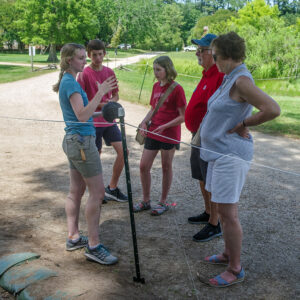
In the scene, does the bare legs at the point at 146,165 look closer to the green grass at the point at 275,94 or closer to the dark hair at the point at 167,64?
the dark hair at the point at 167,64

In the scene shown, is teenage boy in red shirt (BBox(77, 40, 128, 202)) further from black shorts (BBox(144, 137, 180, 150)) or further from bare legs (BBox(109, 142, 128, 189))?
black shorts (BBox(144, 137, 180, 150))

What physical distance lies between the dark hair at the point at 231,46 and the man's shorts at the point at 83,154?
4.03ft

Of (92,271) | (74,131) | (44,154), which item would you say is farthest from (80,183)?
(44,154)

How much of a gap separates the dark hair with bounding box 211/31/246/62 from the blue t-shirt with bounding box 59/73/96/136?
3.63ft

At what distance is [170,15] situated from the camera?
83.8m

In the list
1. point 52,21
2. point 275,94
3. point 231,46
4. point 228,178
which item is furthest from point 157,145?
point 52,21

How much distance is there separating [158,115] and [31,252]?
Answer: 6.30ft

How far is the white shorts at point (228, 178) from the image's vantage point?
8.72 feet

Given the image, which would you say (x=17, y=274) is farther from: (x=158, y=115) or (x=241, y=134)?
(x=158, y=115)

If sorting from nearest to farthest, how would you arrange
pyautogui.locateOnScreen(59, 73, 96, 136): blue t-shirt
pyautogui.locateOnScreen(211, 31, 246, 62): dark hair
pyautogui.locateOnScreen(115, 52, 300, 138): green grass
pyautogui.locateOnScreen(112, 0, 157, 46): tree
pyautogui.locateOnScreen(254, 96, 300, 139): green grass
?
pyautogui.locateOnScreen(211, 31, 246, 62): dark hair → pyautogui.locateOnScreen(59, 73, 96, 136): blue t-shirt → pyautogui.locateOnScreen(254, 96, 300, 139): green grass → pyautogui.locateOnScreen(115, 52, 300, 138): green grass → pyautogui.locateOnScreen(112, 0, 157, 46): tree

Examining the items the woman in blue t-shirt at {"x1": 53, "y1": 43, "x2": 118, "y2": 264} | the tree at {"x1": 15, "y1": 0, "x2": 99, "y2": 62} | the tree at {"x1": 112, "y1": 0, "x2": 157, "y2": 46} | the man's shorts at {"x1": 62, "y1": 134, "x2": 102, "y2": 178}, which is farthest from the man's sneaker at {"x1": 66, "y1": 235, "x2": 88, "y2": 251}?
the tree at {"x1": 112, "y1": 0, "x2": 157, "y2": 46}

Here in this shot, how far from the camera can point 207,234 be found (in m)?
3.72

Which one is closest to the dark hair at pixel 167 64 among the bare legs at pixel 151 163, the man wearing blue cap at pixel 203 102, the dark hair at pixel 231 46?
the man wearing blue cap at pixel 203 102

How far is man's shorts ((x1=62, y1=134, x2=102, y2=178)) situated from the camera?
117 inches
